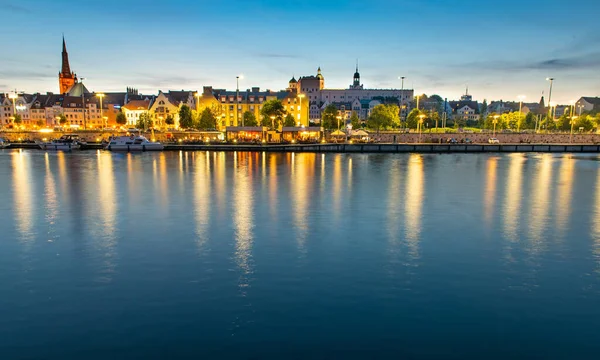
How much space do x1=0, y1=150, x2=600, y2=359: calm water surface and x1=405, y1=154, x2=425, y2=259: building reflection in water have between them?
0.18 m

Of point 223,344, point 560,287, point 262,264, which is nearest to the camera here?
point 223,344

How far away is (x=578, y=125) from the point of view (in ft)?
425

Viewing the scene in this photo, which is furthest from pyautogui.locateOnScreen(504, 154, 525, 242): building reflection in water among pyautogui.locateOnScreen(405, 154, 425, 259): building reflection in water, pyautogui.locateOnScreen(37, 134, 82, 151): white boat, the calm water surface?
pyautogui.locateOnScreen(37, 134, 82, 151): white boat

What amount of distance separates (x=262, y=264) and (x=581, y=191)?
3263 centimetres

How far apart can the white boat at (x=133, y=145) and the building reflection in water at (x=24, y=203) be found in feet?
115

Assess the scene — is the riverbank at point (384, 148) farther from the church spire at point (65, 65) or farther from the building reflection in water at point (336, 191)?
the church spire at point (65, 65)

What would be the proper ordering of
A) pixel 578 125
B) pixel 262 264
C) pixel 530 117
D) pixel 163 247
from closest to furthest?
1. pixel 262 264
2. pixel 163 247
3. pixel 578 125
4. pixel 530 117

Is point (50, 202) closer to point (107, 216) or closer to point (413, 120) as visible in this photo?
point (107, 216)

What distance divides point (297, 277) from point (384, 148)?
2987 inches

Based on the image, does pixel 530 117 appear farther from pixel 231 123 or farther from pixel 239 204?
pixel 239 204

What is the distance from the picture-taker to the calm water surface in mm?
10836

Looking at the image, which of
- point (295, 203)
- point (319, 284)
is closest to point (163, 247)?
point (319, 284)

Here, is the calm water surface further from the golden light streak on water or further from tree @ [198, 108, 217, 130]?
tree @ [198, 108, 217, 130]

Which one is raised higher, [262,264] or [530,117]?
[530,117]
